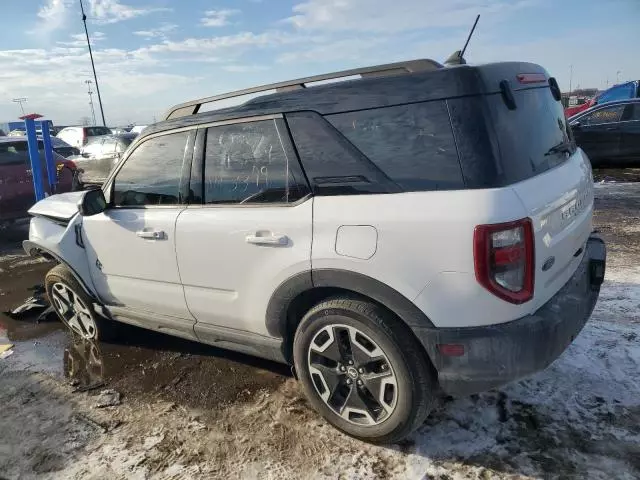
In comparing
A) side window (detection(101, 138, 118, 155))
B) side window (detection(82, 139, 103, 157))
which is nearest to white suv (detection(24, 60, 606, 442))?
side window (detection(101, 138, 118, 155))

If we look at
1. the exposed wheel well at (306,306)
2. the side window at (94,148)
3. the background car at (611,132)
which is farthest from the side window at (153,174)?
the side window at (94,148)

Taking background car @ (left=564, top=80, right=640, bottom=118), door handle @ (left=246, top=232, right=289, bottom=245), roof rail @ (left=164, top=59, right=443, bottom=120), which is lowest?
door handle @ (left=246, top=232, right=289, bottom=245)

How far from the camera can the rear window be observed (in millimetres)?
2219

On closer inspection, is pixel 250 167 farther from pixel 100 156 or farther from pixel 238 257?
pixel 100 156

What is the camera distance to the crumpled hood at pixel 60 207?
4047 mm

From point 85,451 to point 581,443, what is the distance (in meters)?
2.69

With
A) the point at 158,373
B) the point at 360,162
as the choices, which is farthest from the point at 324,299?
the point at 158,373

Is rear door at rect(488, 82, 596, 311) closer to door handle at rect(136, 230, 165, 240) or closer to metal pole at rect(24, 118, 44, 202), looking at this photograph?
door handle at rect(136, 230, 165, 240)

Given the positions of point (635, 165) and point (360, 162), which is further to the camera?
point (635, 165)

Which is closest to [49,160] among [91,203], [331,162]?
[91,203]

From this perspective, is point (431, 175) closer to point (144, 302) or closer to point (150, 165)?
point (150, 165)

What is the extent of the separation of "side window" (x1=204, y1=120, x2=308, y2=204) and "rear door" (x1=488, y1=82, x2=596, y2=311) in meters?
1.04

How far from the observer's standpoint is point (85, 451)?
2.83m

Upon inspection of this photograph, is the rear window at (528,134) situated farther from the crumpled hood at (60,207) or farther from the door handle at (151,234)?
the crumpled hood at (60,207)
